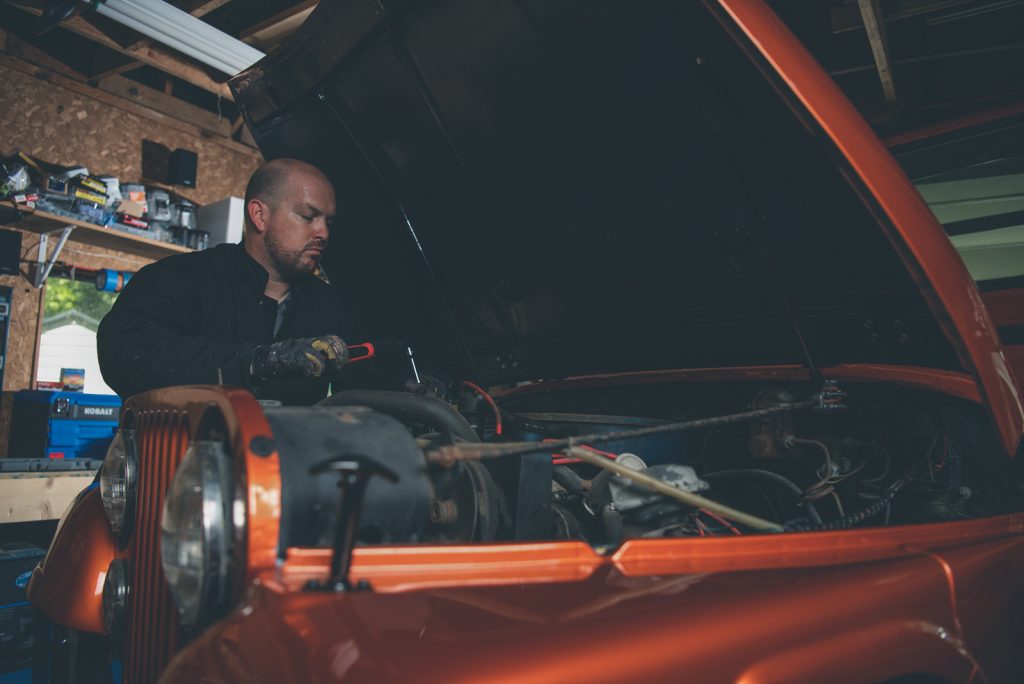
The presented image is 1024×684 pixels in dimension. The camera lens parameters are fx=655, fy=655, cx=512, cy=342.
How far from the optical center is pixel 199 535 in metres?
0.67

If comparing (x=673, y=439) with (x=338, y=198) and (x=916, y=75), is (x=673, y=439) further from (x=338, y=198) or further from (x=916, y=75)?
(x=916, y=75)

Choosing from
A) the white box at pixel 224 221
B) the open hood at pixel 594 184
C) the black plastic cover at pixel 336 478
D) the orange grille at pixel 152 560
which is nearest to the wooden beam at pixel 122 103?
the white box at pixel 224 221

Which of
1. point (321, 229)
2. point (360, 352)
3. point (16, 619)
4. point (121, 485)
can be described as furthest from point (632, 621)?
point (16, 619)

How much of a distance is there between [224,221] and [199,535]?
4944 millimetres

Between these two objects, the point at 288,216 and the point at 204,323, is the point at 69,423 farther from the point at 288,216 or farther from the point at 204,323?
the point at 288,216

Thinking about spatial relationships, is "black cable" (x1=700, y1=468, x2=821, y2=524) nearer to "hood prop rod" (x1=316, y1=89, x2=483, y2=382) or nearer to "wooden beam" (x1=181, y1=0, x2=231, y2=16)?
"hood prop rod" (x1=316, y1=89, x2=483, y2=382)

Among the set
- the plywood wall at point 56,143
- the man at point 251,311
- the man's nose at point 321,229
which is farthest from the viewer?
the plywood wall at point 56,143

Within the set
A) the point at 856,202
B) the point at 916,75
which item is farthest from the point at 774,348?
the point at 916,75

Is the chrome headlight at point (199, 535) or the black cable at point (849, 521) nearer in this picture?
the chrome headlight at point (199, 535)

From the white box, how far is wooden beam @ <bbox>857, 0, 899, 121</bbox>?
165 inches

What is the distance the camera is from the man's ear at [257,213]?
7.81 ft

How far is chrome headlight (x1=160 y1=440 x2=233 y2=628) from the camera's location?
26.3 inches

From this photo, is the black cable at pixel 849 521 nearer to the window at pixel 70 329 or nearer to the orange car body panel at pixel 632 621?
the orange car body panel at pixel 632 621

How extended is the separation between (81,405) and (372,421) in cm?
370
